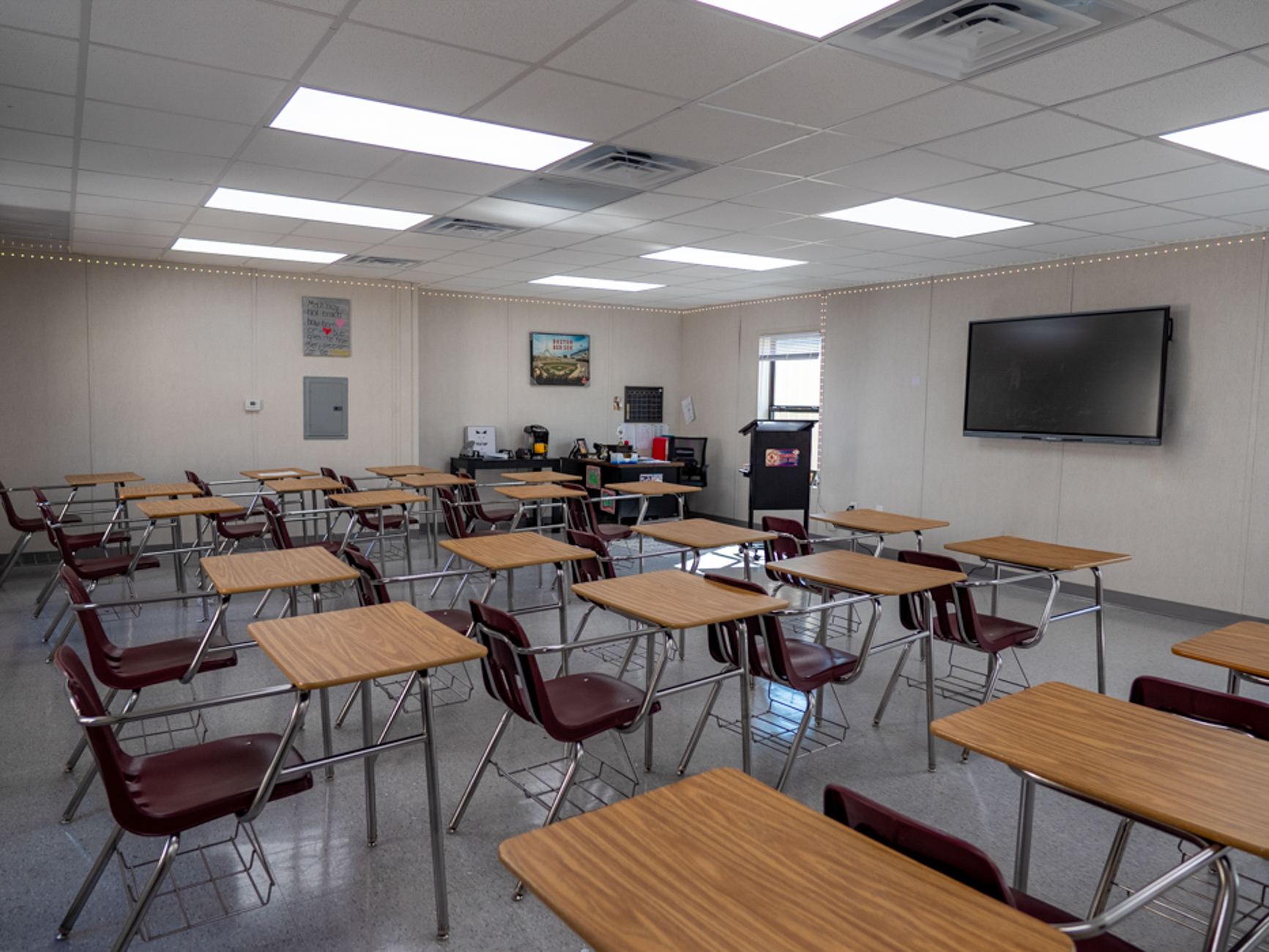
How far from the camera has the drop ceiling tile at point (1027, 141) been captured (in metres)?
3.50

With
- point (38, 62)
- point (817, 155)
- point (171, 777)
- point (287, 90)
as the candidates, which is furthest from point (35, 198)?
point (817, 155)

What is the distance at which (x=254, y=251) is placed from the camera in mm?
6957

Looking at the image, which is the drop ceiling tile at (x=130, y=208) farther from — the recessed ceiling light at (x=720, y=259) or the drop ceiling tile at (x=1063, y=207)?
the drop ceiling tile at (x=1063, y=207)

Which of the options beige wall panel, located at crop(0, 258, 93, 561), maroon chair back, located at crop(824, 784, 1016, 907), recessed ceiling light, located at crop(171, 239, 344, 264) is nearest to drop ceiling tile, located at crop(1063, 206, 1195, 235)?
maroon chair back, located at crop(824, 784, 1016, 907)

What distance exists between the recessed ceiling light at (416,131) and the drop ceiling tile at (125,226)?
111 inches

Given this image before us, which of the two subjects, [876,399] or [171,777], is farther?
[876,399]

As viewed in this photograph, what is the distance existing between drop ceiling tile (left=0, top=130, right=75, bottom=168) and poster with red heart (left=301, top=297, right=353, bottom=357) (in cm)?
394

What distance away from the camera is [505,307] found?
9820 mm

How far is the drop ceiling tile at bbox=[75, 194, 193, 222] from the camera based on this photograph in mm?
5113

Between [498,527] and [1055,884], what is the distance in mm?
6635

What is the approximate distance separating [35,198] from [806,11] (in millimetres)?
5151

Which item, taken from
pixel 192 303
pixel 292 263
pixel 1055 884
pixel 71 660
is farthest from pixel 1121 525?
pixel 192 303

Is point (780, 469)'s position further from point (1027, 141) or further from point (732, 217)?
point (1027, 141)

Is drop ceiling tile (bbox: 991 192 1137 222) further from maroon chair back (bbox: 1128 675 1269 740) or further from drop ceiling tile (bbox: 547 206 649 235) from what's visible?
maroon chair back (bbox: 1128 675 1269 740)
